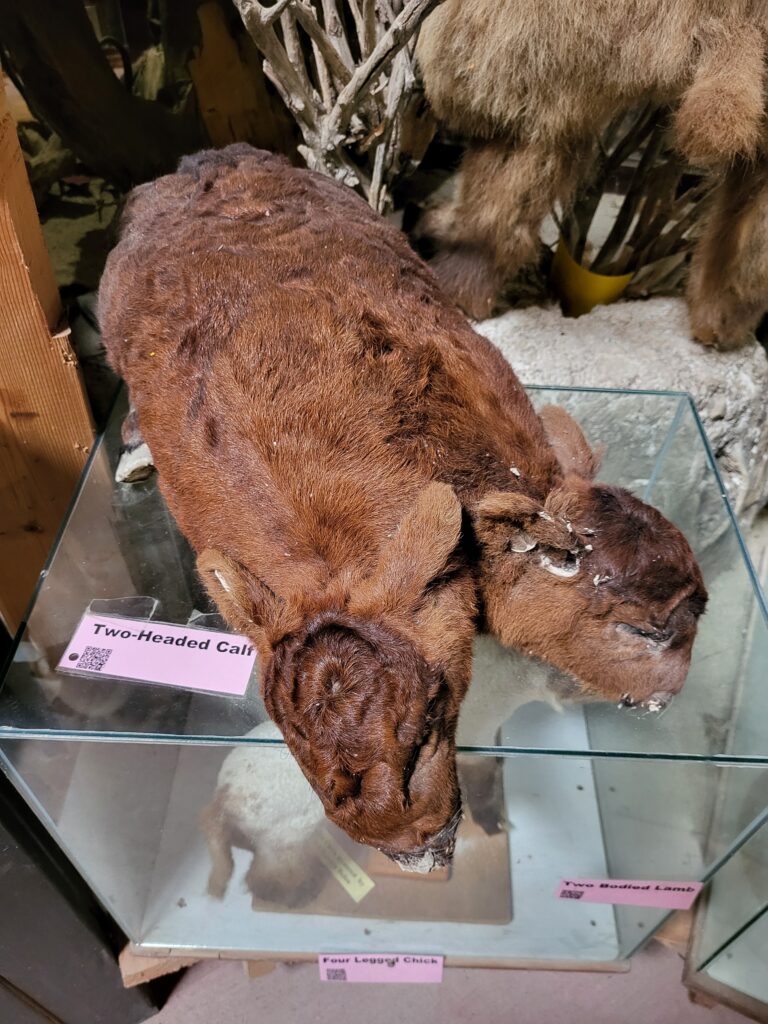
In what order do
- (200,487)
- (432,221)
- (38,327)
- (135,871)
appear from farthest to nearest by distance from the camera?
(432,221)
(135,871)
(38,327)
(200,487)

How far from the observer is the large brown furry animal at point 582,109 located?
1.11 meters

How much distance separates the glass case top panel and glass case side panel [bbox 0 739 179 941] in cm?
9

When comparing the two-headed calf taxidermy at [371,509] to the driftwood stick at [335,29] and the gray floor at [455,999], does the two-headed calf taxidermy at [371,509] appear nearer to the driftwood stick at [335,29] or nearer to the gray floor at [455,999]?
the driftwood stick at [335,29]

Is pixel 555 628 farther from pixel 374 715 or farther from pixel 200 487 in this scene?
pixel 200 487

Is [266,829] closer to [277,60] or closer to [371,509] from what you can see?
[371,509]

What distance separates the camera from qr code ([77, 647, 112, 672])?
90 centimetres

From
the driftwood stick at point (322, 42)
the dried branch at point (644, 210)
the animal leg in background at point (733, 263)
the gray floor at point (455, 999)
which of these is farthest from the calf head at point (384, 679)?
the dried branch at point (644, 210)

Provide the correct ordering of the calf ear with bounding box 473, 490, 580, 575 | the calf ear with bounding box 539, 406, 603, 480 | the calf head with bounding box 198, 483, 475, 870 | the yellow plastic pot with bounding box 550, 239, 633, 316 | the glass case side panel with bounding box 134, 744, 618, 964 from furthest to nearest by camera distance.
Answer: the yellow plastic pot with bounding box 550, 239, 633, 316 → the glass case side panel with bounding box 134, 744, 618, 964 → the calf ear with bounding box 539, 406, 603, 480 → the calf ear with bounding box 473, 490, 580, 575 → the calf head with bounding box 198, 483, 475, 870

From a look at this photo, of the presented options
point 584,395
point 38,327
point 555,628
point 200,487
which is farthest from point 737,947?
point 38,327

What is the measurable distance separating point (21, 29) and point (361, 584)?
1518 mm

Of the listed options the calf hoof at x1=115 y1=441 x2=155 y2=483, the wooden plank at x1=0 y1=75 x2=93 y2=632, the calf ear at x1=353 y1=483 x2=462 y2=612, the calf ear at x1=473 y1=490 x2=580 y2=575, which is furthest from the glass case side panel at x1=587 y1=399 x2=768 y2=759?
the wooden plank at x1=0 y1=75 x2=93 y2=632

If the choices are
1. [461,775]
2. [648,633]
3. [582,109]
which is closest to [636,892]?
[461,775]

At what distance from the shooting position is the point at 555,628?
2.48 feet

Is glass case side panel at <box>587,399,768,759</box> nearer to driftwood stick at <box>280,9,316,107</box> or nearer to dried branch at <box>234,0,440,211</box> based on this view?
dried branch at <box>234,0,440,211</box>
